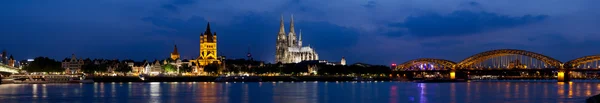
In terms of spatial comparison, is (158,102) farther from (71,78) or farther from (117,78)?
(117,78)

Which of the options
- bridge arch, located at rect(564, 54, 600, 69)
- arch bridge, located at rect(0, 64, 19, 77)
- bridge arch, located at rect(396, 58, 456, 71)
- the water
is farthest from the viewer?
bridge arch, located at rect(396, 58, 456, 71)

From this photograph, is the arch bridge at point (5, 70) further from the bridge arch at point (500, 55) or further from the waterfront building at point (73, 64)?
the bridge arch at point (500, 55)

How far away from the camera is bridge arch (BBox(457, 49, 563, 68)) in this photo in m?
161

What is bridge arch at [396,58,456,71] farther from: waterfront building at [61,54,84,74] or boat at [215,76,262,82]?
waterfront building at [61,54,84,74]

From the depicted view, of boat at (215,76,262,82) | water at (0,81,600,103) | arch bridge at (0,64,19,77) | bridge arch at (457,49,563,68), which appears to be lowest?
water at (0,81,600,103)

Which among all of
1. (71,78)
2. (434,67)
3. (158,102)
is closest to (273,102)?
(158,102)

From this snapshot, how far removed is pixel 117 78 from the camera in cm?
16375

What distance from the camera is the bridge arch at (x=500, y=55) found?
16100cm

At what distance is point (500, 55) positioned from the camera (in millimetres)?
167875

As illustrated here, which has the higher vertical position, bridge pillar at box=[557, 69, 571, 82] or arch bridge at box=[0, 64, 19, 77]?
arch bridge at box=[0, 64, 19, 77]

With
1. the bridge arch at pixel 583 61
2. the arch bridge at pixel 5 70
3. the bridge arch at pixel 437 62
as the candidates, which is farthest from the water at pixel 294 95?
the bridge arch at pixel 437 62

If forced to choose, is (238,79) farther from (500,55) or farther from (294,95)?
(294,95)

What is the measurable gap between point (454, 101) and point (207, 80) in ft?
400

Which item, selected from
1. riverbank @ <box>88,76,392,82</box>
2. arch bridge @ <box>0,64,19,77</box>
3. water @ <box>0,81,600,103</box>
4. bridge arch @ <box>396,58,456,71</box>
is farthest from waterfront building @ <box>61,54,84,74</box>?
water @ <box>0,81,600,103</box>
